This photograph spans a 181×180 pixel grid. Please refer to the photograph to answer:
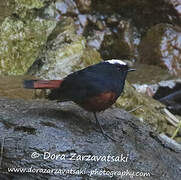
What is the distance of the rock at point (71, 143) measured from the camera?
315 centimetres

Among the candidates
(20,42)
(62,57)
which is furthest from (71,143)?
(20,42)

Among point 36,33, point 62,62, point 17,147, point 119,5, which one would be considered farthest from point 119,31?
point 17,147

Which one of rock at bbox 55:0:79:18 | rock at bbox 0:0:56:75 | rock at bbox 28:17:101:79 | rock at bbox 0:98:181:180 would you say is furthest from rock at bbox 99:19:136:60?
rock at bbox 0:98:181:180

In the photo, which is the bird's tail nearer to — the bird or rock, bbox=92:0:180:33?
the bird

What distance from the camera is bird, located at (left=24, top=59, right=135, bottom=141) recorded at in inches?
144

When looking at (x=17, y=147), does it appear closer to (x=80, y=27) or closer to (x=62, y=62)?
(x=62, y=62)

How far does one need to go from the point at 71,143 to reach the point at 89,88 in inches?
22.5

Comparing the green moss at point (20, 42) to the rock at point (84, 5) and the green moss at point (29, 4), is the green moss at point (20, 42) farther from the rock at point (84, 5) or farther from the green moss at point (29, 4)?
the rock at point (84, 5)

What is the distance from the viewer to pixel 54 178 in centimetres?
309

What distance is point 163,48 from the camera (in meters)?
10.5

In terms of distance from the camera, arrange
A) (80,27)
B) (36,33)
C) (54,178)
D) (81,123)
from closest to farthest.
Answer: (54,178) → (81,123) → (36,33) → (80,27)

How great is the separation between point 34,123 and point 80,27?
294 inches

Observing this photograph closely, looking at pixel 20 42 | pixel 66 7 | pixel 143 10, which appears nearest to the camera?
pixel 20 42

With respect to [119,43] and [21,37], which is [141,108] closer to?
[21,37]
